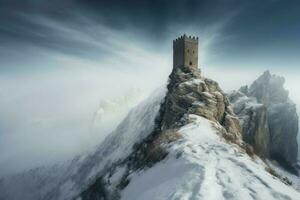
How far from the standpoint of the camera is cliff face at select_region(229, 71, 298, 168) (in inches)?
5172

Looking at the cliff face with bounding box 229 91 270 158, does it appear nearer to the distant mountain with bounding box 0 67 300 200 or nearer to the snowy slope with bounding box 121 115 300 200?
the distant mountain with bounding box 0 67 300 200

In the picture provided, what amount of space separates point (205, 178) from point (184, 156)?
915 cm

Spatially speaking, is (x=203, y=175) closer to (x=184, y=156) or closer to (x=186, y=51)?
(x=184, y=156)

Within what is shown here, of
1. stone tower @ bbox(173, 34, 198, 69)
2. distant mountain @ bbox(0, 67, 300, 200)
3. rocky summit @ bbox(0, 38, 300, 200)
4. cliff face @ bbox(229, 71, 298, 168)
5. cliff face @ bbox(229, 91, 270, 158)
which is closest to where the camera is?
distant mountain @ bbox(0, 67, 300, 200)

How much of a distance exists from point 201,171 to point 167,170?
7040 millimetres

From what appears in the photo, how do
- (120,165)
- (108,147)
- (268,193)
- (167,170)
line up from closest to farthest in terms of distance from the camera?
(268,193), (167,170), (120,165), (108,147)

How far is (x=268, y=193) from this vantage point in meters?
30.0

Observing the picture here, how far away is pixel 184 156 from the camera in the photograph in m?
41.7

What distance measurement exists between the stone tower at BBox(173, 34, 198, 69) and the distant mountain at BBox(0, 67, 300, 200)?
214 cm

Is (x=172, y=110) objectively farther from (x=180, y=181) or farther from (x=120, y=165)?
(x=180, y=181)

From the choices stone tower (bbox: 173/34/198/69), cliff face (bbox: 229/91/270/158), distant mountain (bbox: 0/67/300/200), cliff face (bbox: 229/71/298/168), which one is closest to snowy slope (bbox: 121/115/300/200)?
distant mountain (bbox: 0/67/300/200)

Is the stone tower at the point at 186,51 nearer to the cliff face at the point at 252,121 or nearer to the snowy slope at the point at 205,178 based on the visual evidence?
the snowy slope at the point at 205,178

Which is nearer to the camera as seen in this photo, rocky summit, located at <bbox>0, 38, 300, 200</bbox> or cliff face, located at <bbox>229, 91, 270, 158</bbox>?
rocky summit, located at <bbox>0, 38, 300, 200</bbox>

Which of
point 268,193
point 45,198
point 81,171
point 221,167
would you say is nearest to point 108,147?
point 81,171
